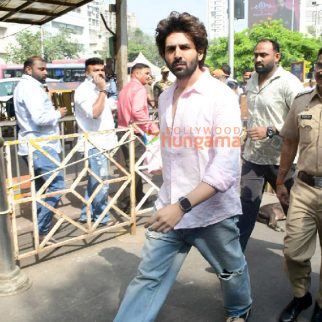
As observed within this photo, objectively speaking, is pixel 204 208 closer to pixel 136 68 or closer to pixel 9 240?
pixel 9 240

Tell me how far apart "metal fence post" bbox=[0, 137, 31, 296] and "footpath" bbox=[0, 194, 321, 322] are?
0.24ft

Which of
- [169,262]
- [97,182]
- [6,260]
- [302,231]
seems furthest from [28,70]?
[302,231]

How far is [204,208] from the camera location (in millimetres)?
2361

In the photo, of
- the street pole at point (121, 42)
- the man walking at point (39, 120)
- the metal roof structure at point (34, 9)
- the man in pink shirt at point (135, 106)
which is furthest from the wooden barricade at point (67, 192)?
the metal roof structure at point (34, 9)

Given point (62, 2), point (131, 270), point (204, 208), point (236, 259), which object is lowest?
point (131, 270)

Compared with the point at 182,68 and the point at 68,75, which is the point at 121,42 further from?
the point at 68,75

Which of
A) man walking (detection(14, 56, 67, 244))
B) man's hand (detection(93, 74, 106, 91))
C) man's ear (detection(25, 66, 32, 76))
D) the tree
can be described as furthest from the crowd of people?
the tree

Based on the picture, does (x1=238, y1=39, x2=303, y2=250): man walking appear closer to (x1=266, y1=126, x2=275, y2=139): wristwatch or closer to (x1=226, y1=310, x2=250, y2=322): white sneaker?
(x1=266, y1=126, x2=275, y2=139): wristwatch

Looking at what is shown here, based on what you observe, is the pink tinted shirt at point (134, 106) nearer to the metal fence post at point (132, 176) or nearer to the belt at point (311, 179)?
the metal fence post at point (132, 176)

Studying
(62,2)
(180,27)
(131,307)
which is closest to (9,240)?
(131,307)

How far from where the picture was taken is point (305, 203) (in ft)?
9.30

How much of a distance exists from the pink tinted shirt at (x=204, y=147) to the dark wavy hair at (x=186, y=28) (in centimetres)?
19

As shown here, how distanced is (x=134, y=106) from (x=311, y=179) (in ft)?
8.72

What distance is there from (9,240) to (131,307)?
1.42 meters
